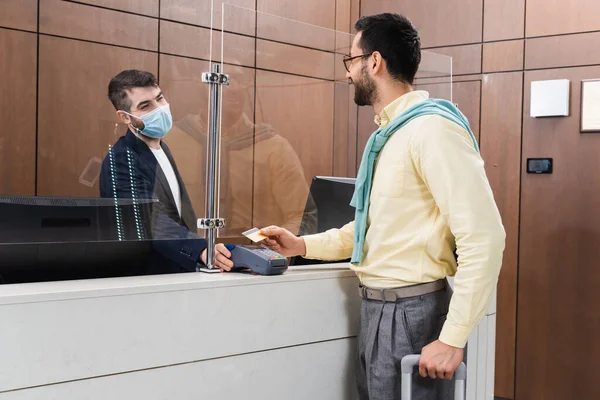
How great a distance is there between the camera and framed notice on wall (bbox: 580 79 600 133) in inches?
141

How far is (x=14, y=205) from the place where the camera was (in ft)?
5.38

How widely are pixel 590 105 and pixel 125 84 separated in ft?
9.12

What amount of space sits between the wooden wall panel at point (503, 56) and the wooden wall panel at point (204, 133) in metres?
→ 2.42

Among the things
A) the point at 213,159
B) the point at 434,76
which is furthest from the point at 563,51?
the point at 213,159

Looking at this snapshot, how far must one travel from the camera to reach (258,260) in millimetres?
1753

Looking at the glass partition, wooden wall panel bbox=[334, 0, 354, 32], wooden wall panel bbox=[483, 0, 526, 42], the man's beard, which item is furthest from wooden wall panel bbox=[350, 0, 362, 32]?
the man's beard

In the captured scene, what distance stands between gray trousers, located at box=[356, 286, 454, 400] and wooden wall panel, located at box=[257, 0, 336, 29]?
107 inches

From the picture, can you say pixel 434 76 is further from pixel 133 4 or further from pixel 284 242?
pixel 133 4

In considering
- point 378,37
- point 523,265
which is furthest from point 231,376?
point 523,265

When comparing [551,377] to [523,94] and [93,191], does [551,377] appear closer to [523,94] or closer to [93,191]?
[523,94]

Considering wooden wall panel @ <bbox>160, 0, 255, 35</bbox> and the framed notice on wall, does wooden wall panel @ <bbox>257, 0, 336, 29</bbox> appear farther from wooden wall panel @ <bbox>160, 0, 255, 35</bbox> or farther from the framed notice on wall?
wooden wall panel @ <bbox>160, 0, 255, 35</bbox>

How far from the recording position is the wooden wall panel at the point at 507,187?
12.7 feet

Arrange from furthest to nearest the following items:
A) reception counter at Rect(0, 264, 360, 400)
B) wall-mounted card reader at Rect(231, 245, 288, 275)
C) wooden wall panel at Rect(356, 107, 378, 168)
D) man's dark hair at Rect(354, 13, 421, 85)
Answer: wooden wall panel at Rect(356, 107, 378, 168), man's dark hair at Rect(354, 13, 421, 85), wall-mounted card reader at Rect(231, 245, 288, 275), reception counter at Rect(0, 264, 360, 400)

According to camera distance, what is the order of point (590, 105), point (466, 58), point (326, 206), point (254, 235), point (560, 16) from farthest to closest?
point (466, 58) → point (560, 16) → point (590, 105) → point (326, 206) → point (254, 235)
